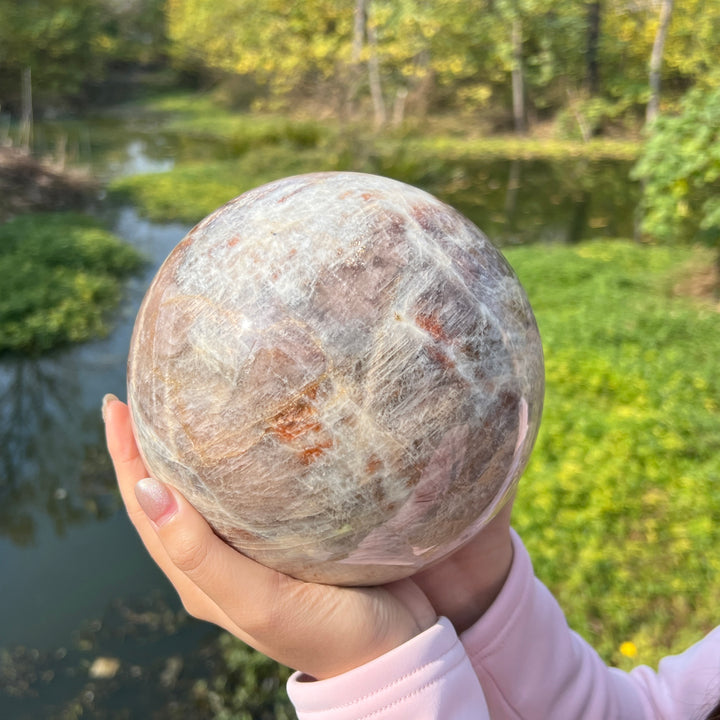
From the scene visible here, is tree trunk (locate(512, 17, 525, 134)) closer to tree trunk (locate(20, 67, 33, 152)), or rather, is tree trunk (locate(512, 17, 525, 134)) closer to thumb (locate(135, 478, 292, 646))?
tree trunk (locate(20, 67, 33, 152))

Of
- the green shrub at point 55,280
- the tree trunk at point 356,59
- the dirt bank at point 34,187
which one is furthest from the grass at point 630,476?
the tree trunk at point 356,59

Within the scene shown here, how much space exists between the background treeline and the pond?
12.4m

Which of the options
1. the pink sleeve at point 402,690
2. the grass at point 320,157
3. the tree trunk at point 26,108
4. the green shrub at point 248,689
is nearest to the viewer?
the pink sleeve at point 402,690

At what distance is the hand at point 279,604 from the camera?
1.26 m

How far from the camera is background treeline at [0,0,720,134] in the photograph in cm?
1596

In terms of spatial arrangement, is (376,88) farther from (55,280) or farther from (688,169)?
(688,169)

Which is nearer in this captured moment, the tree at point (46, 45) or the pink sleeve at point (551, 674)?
the pink sleeve at point (551, 674)

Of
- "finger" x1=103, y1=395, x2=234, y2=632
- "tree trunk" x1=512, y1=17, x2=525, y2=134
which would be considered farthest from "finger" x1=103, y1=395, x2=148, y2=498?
"tree trunk" x1=512, y1=17, x2=525, y2=134

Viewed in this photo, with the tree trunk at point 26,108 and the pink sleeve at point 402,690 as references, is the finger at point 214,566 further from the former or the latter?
the tree trunk at point 26,108

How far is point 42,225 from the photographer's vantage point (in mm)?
9523

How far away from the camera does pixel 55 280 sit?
7.57m

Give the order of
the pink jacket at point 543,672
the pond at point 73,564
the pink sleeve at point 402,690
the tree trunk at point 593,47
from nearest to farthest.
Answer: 1. the pink sleeve at point 402,690
2. the pink jacket at point 543,672
3. the pond at point 73,564
4. the tree trunk at point 593,47

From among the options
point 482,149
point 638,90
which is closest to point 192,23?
point 482,149

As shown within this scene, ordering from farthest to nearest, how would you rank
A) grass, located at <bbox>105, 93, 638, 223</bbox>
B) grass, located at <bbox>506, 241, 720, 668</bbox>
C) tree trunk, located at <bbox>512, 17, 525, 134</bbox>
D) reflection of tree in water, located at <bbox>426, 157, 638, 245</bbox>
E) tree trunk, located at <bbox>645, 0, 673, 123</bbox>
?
tree trunk, located at <bbox>512, 17, 525, 134</bbox> → tree trunk, located at <bbox>645, 0, 673, 123</bbox> → grass, located at <bbox>105, 93, 638, 223</bbox> → reflection of tree in water, located at <bbox>426, 157, 638, 245</bbox> → grass, located at <bbox>506, 241, 720, 668</bbox>
